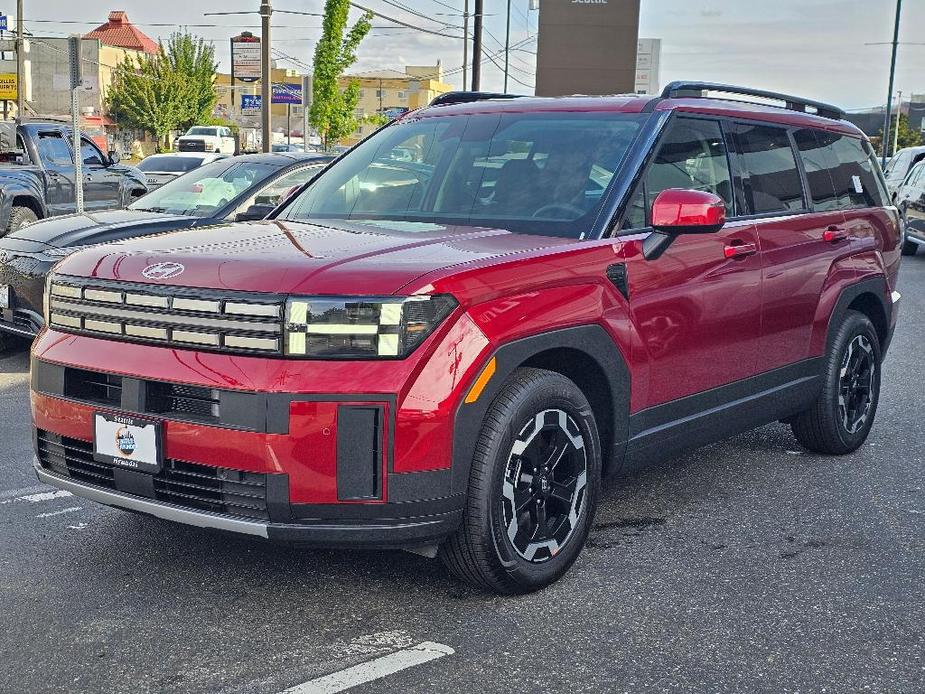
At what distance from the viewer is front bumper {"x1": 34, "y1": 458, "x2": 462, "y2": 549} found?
3564 mm

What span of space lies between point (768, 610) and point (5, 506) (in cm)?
328

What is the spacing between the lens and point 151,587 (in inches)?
161

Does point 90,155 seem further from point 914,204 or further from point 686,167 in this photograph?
point 914,204

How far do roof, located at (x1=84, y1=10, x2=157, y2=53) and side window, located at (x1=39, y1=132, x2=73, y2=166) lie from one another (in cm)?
8294

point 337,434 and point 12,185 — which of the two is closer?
point 337,434

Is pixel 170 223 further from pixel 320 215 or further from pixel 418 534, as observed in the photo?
pixel 418 534

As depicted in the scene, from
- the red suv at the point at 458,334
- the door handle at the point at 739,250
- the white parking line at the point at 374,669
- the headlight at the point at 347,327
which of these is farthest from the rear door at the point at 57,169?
the white parking line at the point at 374,669

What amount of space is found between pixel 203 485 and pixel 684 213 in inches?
82.4

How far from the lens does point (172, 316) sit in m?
3.69

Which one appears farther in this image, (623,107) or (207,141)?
(207,141)

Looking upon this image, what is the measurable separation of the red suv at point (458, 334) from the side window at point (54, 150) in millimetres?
11121

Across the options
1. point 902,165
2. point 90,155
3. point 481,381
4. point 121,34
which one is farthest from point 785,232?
point 121,34

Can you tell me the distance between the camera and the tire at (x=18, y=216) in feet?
46.8

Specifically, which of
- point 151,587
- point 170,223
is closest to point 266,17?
point 170,223
